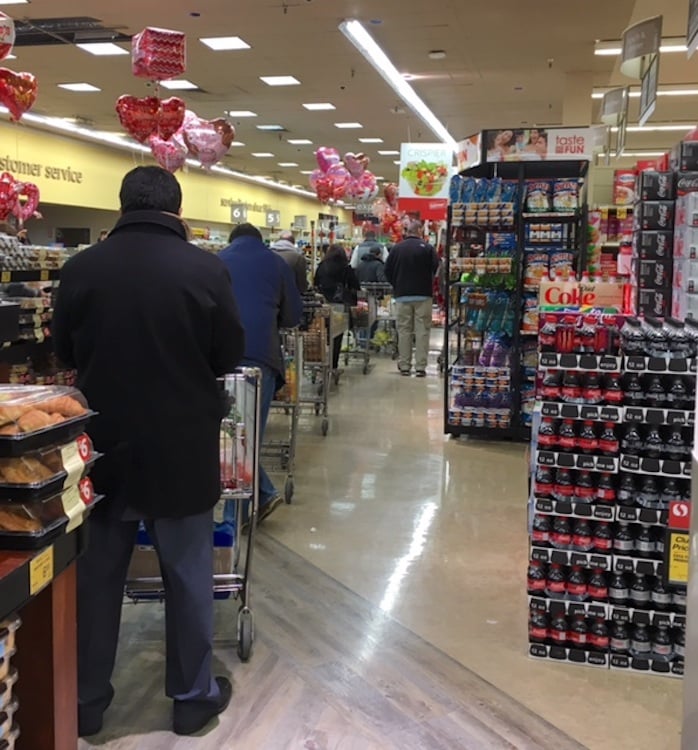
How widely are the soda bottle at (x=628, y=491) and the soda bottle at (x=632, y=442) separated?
3.9 inches

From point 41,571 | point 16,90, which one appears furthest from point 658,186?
point 16,90

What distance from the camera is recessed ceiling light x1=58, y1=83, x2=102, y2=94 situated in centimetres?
1219

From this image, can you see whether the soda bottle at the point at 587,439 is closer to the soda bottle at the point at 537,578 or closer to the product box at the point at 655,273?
the soda bottle at the point at 537,578

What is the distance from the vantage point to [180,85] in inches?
480

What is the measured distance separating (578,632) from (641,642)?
23 centimetres

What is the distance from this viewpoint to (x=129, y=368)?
7.83 feet

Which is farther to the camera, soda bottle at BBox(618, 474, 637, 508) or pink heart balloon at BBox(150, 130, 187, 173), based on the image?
pink heart balloon at BBox(150, 130, 187, 173)

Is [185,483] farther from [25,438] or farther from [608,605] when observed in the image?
[608,605]

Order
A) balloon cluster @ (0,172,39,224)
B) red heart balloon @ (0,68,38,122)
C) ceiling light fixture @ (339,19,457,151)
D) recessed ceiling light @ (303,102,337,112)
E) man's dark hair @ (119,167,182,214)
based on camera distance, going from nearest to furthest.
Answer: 1. man's dark hair @ (119,167,182,214)
2. red heart balloon @ (0,68,38,122)
3. balloon cluster @ (0,172,39,224)
4. ceiling light fixture @ (339,19,457,151)
5. recessed ceiling light @ (303,102,337,112)

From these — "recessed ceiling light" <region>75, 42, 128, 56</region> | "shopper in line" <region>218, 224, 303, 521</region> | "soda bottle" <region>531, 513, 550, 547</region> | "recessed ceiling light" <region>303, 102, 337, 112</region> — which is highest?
"recessed ceiling light" <region>303, 102, 337, 112</region>

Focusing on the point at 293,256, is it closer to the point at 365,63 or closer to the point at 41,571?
Result: the point at 365,63

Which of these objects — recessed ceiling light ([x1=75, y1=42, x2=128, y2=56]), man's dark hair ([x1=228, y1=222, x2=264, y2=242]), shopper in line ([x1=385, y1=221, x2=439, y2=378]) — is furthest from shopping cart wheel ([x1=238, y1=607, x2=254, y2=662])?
recessed ceiling light ([x1=75, y1=42, x2=128, y2=56])

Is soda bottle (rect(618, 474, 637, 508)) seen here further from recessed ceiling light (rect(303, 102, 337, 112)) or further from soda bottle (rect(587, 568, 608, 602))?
recessed ceiling light (rect(303, 102, 337, 112))

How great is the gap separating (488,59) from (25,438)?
1023cm
